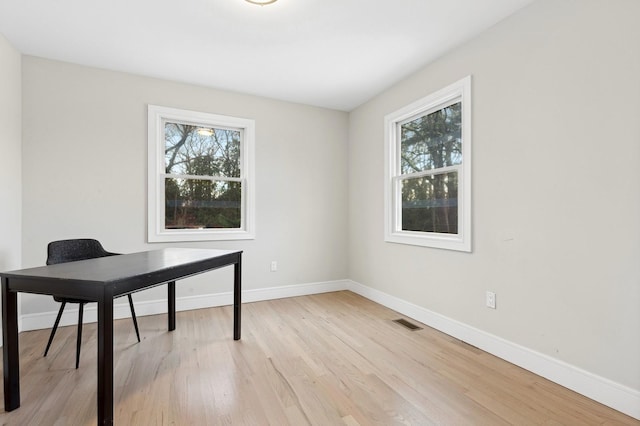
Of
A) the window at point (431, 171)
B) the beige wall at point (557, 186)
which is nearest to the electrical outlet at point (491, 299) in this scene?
the beige wall at point (557, 186)

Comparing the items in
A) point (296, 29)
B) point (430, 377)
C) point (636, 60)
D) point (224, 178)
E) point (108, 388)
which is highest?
point (296, 29)

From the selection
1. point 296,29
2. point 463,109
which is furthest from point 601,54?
point 296,29

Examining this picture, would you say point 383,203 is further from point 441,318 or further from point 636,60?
point 636,60

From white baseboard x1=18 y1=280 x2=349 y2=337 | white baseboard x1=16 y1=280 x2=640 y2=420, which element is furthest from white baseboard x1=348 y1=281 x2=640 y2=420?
white baseboard x1=18 y1=280 x2=349 y2=337

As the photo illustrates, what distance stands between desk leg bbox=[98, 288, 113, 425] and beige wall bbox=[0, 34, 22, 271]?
178 centimetres

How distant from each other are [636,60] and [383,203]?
2314mm

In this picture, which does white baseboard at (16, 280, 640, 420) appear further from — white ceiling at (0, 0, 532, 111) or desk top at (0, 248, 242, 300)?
white ceiling at (0, 0, 532, 111)

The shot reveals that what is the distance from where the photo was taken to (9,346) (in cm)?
163

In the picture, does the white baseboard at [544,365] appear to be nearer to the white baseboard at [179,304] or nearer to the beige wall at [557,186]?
the beige wall at [557,186]

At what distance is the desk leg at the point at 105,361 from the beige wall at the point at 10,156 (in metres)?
1.78

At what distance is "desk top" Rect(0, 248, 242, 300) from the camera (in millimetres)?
1531

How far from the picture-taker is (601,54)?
1.79m

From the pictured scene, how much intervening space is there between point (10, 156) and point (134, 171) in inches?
35.8

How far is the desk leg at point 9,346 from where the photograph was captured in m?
1.62
